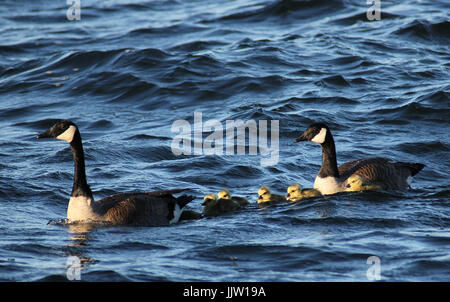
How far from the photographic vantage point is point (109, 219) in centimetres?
1074

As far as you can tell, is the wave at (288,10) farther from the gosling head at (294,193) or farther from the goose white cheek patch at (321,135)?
the gosling head at (294,193)

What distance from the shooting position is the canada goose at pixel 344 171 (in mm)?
12188

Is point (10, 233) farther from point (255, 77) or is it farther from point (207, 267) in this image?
point (255, 77)

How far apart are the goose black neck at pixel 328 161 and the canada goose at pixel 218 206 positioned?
1837 millimetres

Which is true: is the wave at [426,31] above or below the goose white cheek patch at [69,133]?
below

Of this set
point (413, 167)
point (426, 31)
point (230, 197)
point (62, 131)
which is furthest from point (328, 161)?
point (426, 31)

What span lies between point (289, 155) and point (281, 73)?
578cm

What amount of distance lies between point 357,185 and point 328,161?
0.64 m

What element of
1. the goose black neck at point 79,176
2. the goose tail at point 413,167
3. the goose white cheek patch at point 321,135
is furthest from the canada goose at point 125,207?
the goose tail at point 413,167

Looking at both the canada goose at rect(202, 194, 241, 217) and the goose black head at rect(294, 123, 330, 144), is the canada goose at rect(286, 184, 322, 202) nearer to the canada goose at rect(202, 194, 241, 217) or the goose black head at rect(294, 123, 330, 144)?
the canada goose at rect(202, 194, 241, 217)

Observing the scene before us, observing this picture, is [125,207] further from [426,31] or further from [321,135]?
[426,31]

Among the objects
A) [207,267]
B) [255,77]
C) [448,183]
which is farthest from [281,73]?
[207,267]

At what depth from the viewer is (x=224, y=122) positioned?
55.4 feet

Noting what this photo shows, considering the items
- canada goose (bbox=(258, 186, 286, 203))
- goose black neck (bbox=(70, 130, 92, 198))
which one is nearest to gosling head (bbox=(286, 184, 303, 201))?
canada goose (bbox=(258, 186, 286, 203))
